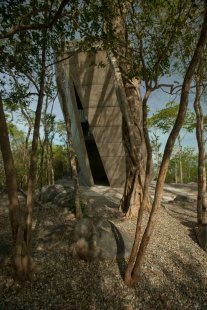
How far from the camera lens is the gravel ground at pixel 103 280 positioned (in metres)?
4.95

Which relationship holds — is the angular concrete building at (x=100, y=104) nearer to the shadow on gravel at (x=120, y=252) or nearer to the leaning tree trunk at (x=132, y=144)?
the leaning tree trunk at (x=132, y=144)

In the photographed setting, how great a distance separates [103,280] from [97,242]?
3.16 feet

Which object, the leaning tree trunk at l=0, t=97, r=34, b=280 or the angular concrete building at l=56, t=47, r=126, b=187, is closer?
the leaning tree trunk at l=0, t=97, r=34, b=280

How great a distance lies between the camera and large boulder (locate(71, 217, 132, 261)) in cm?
629

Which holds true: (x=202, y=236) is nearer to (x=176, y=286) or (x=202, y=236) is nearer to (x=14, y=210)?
(x=176, y=286)

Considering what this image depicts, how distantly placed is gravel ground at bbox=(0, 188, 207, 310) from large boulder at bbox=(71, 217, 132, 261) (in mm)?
194

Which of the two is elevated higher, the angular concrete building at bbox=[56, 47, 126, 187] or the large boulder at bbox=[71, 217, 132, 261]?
the angular concrete building at bbox=[56, 47, 126, 187]

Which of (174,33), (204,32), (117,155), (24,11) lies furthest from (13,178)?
(117,155)

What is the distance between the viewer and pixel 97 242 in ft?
21.1

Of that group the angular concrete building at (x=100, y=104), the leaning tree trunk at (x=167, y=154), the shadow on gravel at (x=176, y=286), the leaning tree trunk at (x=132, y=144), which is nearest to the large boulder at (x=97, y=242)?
the shadow on gravel at (x=176, y=286)

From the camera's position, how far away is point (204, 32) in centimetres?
471

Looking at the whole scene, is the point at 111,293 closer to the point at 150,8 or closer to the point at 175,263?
the point at 175,263

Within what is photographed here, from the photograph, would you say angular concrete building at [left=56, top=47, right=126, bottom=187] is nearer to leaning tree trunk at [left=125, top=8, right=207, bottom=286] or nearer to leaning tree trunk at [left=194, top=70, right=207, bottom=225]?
leaning tree trunk at [left=194, top=70, right=207, bottom=225]

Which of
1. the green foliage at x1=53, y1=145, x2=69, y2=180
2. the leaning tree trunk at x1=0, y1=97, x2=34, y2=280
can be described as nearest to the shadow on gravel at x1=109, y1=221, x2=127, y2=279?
the leaning tree trunk at x1=0, y1=97, x2=34, y2=280
